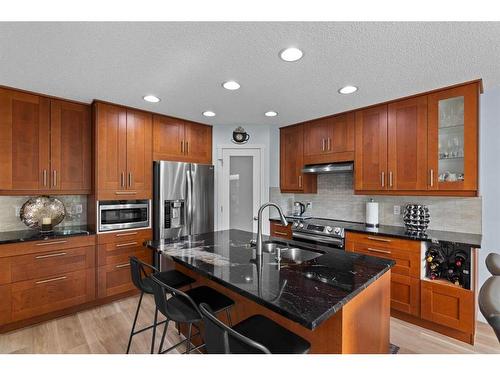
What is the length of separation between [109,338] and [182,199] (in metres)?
1.70

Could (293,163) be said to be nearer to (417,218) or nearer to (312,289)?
A: (417,218)

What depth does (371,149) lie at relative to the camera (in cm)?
304

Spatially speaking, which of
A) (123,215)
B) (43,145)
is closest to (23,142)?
(43,145)

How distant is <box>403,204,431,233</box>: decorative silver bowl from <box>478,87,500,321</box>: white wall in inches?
18.6

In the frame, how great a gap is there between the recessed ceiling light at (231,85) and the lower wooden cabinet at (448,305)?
2.51 meters

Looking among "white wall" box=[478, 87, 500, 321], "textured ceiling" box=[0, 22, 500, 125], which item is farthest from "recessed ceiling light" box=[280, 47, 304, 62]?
"white wall" box=[478, 87, 500, 321]

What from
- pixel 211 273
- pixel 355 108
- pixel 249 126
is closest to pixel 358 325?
pixel 211 273

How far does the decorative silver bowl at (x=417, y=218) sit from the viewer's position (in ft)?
8.93

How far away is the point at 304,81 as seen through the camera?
228cm

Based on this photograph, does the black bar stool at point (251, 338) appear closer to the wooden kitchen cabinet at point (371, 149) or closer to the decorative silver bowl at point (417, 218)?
the decorative silver bowl at point (417, 218)

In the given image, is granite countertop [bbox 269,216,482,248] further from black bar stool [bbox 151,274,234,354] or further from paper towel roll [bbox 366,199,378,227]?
black bar stool [bbox 151,274,234,354]

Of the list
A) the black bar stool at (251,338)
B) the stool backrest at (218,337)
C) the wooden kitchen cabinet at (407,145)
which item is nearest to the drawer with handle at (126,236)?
the black bar stool at (251,338)

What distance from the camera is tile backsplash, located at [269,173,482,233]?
2.59 metres

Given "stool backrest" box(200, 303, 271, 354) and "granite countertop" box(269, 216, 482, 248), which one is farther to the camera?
"granite countertop" box(269, 216, 482, 248)
